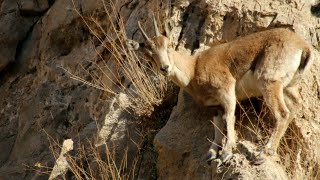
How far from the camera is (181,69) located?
28.7ft

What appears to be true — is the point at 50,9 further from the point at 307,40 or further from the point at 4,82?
the point at 307,40

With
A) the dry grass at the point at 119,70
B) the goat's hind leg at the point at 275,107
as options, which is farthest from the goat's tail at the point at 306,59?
the dry grass at the point at 119,70

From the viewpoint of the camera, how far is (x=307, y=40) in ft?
29.8

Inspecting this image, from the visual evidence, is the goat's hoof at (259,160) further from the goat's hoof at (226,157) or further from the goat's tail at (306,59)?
the goat's tail at (306,59)

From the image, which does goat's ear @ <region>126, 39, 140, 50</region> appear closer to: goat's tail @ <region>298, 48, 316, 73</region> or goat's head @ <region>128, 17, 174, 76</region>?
goat's head @ <region>128, 17, 174, 76</region>

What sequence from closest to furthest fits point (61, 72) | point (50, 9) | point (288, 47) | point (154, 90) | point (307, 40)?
point (288, 47)
point (307, 40)
point (154, 90)
point (61, 72)
point (50, 9)

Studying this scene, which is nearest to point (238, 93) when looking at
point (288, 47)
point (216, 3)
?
point (288, 47)

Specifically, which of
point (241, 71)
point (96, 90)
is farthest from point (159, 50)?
point (96, 90)

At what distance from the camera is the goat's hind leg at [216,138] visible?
8414mm

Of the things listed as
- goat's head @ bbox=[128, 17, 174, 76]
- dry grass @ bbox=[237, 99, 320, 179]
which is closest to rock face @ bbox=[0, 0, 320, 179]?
dry grass @ bbox=[237, 99, 320, 179]

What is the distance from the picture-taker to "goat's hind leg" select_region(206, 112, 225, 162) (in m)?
8.41

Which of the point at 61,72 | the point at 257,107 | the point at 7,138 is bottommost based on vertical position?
the point at 7,138

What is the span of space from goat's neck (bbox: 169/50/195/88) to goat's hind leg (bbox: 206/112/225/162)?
55 cm

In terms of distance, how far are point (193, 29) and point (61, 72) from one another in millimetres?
→ 2892
